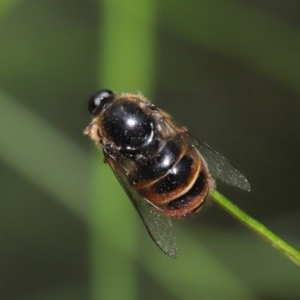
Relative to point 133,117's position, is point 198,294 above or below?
below

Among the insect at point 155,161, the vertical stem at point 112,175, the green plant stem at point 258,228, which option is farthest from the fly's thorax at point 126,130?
the green plant stem at point 258,228

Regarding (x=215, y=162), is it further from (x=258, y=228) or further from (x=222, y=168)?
(x=258, y=228)

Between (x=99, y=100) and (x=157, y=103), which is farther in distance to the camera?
(x=157, y=103)

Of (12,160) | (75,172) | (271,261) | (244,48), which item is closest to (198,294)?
(271,261)

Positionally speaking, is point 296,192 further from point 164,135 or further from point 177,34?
point 164,135

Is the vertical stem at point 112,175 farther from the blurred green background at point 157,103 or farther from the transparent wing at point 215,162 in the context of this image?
the transparent wing at point 215,162

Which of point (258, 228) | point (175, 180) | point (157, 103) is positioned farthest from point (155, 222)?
point (157, 103)

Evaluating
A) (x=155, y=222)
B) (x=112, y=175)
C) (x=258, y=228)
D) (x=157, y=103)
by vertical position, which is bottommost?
(x=157, y=103)
